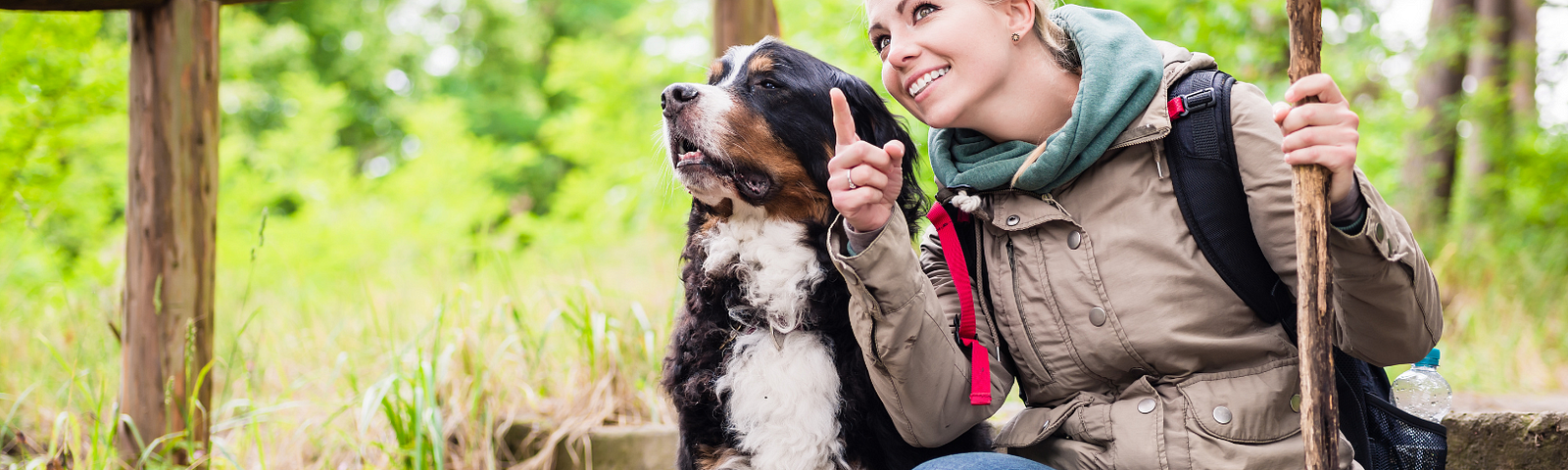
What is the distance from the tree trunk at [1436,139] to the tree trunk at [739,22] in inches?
240

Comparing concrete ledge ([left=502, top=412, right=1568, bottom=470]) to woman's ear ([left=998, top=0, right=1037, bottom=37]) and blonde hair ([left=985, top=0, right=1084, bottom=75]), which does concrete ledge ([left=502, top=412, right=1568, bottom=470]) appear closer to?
blonde hair ([left=985, top=0, right=1084, bottom=75])

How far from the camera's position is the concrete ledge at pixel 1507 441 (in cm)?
249

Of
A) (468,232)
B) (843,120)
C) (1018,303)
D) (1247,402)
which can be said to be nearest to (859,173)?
(843,120)

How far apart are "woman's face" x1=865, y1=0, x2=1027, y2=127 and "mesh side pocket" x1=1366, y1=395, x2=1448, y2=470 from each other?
973 mm

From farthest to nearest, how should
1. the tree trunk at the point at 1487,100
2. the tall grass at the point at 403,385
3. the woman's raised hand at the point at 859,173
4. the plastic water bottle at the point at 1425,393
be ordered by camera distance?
the tree trunk at the point at 1487,100 < the tall grass at the point at 403,385 < the plastic water bottle at the point at 1425,393 < the woman's raised hand at the point at 859,173

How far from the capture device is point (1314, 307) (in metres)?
1.23

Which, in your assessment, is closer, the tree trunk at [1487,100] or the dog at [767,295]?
the dog at [767,295]

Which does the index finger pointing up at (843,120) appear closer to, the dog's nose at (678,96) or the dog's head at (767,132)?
the dog's head at (767,132)

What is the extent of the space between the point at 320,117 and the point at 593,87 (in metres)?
4.13

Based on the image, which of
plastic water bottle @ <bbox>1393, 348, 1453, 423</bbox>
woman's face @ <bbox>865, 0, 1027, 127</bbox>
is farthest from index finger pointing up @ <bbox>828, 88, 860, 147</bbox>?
plastic water bottle @ <bbox>1393, 348, 1453, 423</bbox>

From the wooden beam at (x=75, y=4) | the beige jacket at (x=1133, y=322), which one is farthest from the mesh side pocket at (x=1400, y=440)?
the wooden beam at (x=75, y=4)

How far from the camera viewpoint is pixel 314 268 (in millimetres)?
8141

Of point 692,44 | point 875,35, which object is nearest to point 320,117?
point 692,44

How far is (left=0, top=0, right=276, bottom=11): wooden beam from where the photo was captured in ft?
8.07
